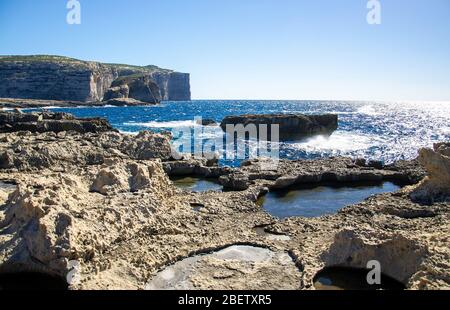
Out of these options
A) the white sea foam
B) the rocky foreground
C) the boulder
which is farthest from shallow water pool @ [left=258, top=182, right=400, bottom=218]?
the white sea foam

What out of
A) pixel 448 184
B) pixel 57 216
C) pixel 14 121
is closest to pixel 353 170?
pixel 448 184

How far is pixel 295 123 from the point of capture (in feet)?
216

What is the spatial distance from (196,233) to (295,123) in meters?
49.8

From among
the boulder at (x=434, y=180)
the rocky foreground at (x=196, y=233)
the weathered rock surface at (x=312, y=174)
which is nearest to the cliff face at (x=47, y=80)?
the weathered rock surface at (x=312, y=174)

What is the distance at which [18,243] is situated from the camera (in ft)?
50.8

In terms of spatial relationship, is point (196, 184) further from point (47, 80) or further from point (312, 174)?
point (47, 80)

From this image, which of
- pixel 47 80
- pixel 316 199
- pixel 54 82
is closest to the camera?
pixel 316 199

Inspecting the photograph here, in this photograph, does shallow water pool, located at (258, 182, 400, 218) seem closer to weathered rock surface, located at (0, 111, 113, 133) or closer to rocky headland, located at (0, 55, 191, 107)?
weathered rock surface, located at (0, 111, 113, 133)

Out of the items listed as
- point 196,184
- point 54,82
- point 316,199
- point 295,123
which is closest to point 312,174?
point 316,199

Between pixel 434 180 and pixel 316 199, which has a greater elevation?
pixel 434 180

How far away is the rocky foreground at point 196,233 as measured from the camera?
14469mm

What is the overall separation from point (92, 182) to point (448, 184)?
21776 mm

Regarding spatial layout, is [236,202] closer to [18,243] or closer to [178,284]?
[178,284]

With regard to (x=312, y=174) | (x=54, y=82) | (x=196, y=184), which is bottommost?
(x=196, y=184)
